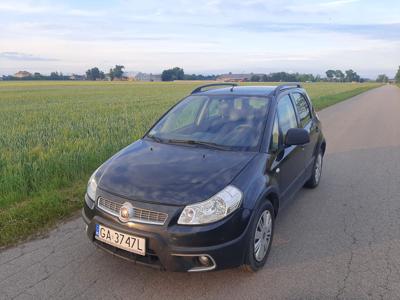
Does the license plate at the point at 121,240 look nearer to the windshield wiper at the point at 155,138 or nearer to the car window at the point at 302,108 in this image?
the windshield wiper at the point at 155,138

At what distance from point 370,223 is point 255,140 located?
1937 mm

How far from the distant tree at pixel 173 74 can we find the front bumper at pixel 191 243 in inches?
4493

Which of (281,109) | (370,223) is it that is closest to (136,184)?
(281,109)

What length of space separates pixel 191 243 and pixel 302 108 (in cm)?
313

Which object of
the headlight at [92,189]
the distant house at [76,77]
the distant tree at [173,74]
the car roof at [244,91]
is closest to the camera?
the headlight at [92,189]

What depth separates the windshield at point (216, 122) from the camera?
3.75m

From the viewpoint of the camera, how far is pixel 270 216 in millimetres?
3439

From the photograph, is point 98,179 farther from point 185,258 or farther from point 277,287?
point 277,287

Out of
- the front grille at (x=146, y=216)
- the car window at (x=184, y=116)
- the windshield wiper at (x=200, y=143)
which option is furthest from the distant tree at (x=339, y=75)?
the front grille at (x=146, y=216)

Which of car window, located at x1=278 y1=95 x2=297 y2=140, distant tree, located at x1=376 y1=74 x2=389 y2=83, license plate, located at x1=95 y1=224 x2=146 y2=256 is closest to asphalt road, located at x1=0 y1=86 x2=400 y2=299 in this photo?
license plate, located at x1=95 y1=224 x2=146 y2=256

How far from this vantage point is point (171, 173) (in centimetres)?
310

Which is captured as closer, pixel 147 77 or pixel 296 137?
pixel 296 137

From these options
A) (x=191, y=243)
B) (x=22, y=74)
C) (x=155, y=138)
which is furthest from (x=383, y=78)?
(x=191, y=243)

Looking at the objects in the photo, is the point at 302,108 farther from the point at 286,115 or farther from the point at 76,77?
the point at 76,77
